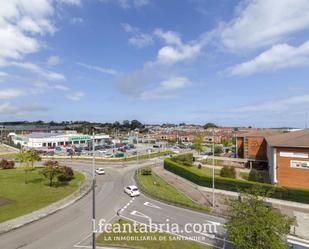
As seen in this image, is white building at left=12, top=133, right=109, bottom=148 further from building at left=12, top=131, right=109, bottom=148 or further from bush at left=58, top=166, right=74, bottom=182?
bush at left=58, top=166, right=74, bottom=182

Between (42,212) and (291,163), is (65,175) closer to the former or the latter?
(42,212)

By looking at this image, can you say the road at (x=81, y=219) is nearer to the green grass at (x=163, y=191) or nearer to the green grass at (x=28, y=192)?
the green grass at (x=163, y=191)

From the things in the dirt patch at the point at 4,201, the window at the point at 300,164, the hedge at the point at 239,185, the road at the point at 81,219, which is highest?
the window at the point at 300,164

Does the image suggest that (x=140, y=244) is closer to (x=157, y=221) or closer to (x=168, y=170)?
(x=157, y=221)

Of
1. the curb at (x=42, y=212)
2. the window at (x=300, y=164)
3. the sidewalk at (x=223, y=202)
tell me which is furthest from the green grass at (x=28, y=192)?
the window at (x=300, y=164)

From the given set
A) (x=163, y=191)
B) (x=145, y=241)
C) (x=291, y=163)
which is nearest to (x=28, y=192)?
(x=163, y=191)

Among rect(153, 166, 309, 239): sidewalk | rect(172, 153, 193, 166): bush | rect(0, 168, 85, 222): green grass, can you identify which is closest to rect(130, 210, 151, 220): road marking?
rect(153, 166, 309, 239): sidewalk
